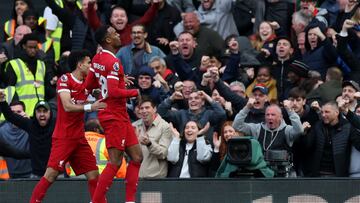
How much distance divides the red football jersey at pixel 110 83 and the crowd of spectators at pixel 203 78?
0.15m

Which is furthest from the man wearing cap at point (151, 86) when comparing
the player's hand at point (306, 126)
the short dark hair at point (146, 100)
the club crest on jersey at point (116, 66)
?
the club crest on jersey at point (116, 66)

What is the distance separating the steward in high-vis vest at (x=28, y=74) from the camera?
19781 millimetres

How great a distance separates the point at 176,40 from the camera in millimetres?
20469

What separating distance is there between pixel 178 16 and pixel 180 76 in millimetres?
1809

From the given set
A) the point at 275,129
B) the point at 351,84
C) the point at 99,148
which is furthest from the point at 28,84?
the point at 351,84

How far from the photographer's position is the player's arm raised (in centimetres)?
1467

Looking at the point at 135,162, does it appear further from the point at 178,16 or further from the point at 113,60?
the point at 178,16

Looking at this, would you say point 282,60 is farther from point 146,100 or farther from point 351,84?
point 146,100

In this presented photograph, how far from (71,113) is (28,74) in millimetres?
4893

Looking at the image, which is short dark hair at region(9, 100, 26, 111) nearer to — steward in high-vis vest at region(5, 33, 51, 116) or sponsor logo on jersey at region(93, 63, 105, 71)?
steward in high-vis vest at region(5, 33, 51, 116)

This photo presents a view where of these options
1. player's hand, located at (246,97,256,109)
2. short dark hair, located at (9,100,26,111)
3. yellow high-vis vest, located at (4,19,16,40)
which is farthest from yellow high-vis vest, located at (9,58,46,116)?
player's hand, located at (246,97,256,109)

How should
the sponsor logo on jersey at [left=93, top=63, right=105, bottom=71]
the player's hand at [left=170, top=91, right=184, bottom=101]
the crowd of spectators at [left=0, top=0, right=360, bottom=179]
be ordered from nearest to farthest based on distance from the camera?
the sponsor logo on jersey at [left=93, top=63, right=105, bottom=71]
the crowd of spectators at [left=0, top=0, right=360, bottom=179]
the player's hand at [left=170, top=91, right=184, bottom=101]

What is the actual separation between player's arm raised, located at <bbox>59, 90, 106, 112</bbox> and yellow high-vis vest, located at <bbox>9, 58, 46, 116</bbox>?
187 inches

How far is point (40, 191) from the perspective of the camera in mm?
15109
